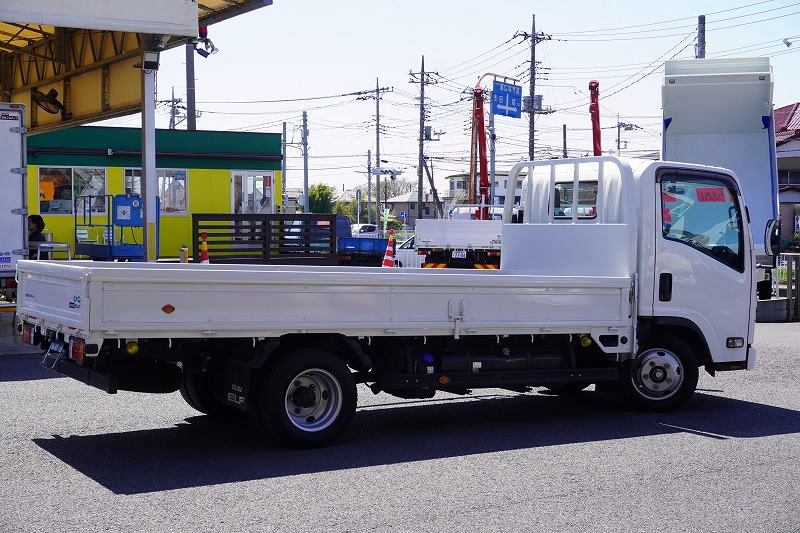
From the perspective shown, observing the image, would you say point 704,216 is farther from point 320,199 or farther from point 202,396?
point 320,199

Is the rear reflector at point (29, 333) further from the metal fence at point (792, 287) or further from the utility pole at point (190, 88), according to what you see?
the utility pole at point (190, 88)

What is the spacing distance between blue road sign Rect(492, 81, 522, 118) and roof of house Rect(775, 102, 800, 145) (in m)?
11.6

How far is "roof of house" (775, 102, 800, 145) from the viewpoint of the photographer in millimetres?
41250

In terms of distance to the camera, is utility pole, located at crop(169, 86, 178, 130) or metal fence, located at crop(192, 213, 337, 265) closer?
metal fence, located at crop(192, 213, 337, 265)

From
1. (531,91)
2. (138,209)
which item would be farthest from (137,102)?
(531,91)

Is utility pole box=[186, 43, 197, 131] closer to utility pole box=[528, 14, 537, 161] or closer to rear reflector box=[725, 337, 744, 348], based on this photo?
utility pole box=[528, 14, 537, 161]

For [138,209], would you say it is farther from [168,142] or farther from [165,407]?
[165,407]

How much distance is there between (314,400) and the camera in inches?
304

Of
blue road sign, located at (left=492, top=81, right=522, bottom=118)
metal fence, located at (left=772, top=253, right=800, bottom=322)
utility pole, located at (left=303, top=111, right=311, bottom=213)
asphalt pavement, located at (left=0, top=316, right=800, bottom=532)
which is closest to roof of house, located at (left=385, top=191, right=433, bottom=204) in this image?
utility pole, located at (left=303, top=111, right=311, bottom=213)

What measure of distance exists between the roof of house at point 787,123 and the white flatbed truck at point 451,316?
109ft

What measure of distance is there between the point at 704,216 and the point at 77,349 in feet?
19.3

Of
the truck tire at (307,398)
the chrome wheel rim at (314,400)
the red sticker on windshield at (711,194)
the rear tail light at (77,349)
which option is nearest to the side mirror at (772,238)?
the red sticker on windshield at (711,194)

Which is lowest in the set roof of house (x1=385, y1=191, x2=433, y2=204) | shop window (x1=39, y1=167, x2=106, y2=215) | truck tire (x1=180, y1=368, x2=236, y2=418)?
truck tire (x1=180, y1=368, x2=236, y2=418)

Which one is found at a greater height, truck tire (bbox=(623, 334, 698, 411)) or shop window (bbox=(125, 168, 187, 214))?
shop window (bbox=(125, 168, 187, 214))
